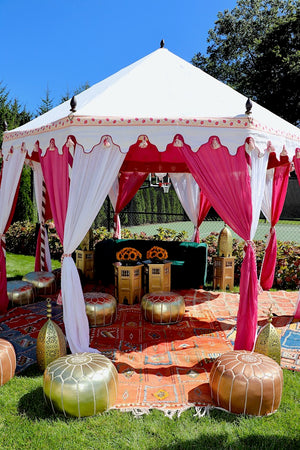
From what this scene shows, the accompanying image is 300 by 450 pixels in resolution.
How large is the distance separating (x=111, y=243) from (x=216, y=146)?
13.9 ft

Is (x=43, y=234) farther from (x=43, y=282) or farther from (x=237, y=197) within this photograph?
(x=237, y=197)

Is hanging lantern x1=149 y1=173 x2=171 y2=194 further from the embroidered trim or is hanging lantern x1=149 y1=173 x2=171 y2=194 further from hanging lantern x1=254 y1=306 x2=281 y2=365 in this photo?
hanging lantern x1=254 y1=306 x2=281 y2=365

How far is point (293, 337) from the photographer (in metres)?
5.04

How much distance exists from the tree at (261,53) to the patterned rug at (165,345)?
798 inches

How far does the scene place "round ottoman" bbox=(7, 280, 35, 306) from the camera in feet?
19.8

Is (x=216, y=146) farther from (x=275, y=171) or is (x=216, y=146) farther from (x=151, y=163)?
(x=151, y=163)

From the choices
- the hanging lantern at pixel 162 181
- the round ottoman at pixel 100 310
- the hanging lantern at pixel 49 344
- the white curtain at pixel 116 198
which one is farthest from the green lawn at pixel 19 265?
the hanging lantern at pixel 49 344

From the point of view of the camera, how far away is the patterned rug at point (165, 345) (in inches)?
138

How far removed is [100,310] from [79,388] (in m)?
2.11

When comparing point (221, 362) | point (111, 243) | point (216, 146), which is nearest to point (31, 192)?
point (111, 243)

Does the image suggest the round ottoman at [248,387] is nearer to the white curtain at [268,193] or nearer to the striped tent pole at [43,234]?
the white curtain at [268,193]

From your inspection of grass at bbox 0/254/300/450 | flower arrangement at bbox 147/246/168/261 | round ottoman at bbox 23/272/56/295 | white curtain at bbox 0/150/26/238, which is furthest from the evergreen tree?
grass at bbox 0/254/300/450

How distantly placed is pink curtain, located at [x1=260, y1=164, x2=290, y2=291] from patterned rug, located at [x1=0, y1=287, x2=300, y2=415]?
0.74 m

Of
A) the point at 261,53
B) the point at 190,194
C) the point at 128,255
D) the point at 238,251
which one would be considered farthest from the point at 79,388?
the point at 261,53
